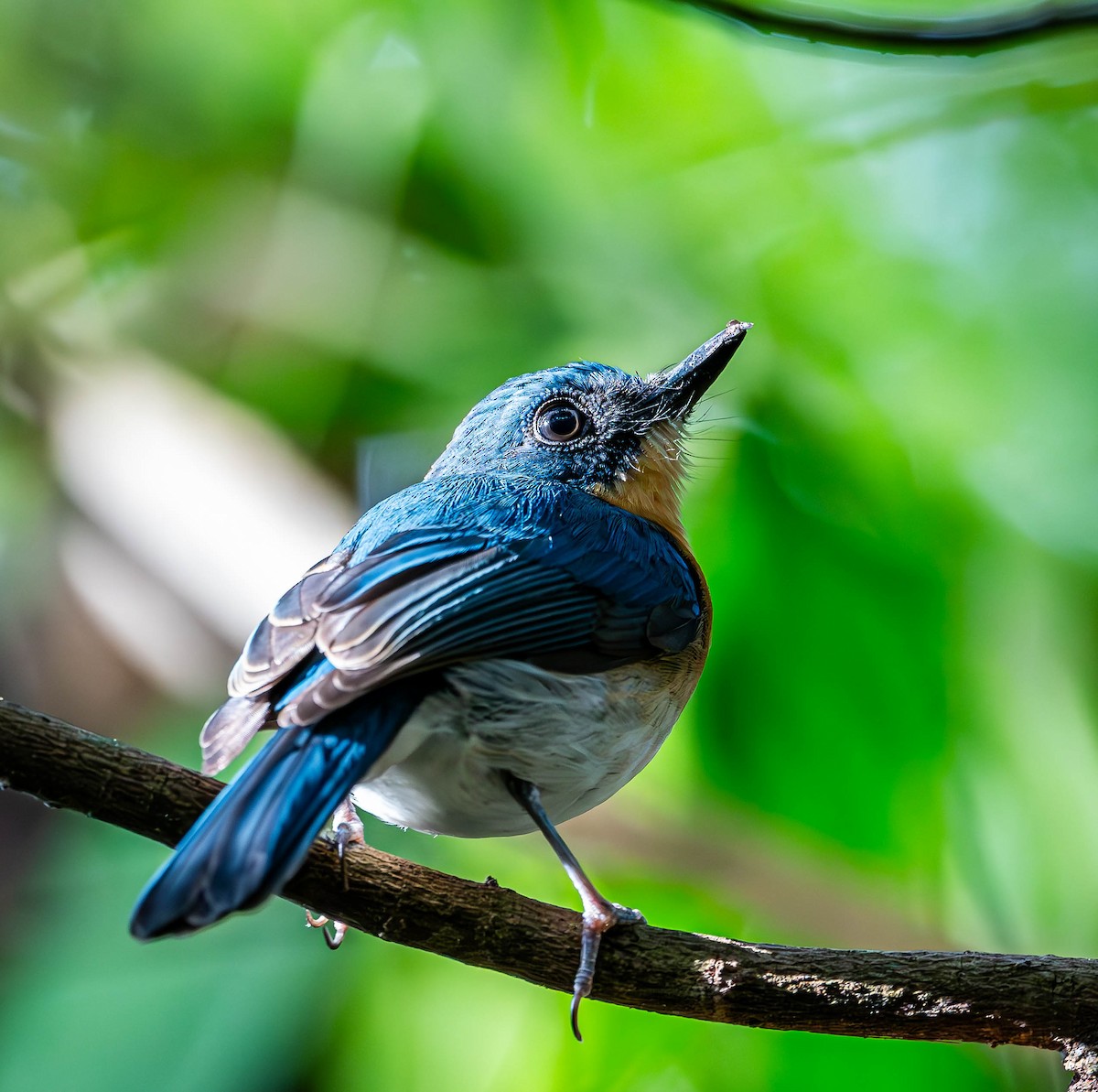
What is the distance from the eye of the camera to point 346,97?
4.29m

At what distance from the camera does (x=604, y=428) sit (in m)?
2.74

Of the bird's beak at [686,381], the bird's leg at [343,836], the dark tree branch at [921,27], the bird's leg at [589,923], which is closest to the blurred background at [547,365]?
the dark tree branch at [921,27]

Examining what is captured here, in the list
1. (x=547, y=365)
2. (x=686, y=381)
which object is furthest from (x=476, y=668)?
(x=547, y=365)

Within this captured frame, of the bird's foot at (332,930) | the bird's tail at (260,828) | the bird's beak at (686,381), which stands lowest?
the bird's foot at (332,930)

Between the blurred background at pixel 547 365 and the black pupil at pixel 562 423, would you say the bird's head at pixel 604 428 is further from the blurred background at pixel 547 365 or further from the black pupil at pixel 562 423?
the blurred background at pixel 547 365

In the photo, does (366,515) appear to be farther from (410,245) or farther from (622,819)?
(410,245)

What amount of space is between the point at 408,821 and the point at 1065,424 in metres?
2.58

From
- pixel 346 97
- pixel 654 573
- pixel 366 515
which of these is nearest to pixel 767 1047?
pixel 654 573

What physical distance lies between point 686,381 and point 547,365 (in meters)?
1.24

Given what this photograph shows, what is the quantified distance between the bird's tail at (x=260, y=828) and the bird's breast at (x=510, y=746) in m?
0.19

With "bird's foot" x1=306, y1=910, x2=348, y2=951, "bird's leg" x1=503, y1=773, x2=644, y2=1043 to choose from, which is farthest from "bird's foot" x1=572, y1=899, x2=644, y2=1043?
"bird's foot" x1=306, y1=910, x2=348, y2=951

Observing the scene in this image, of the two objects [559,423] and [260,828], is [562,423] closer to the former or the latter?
[559,423]

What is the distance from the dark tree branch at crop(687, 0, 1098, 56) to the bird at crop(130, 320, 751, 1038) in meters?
0.64

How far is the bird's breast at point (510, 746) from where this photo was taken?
2021 millimetres
